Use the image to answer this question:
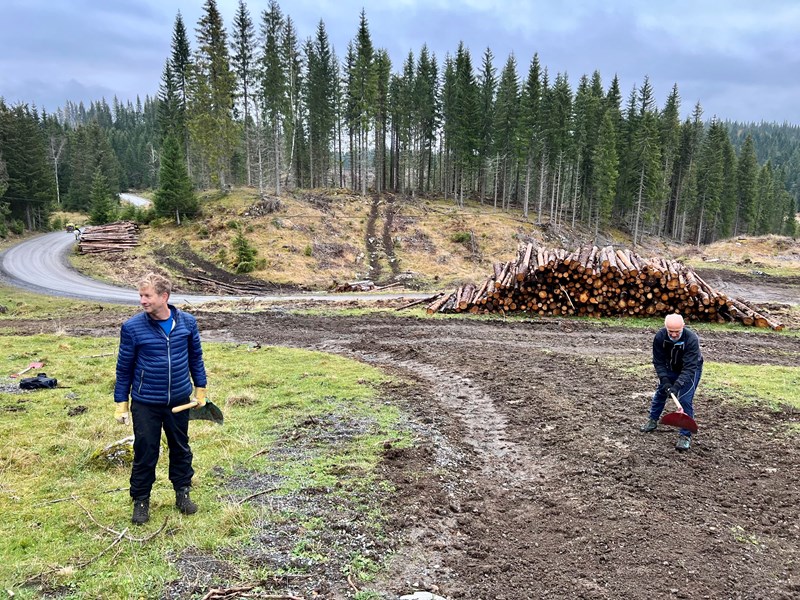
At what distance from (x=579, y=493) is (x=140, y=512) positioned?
5092 millimetres

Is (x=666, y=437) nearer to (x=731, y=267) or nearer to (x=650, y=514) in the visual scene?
(x=650, y=514)

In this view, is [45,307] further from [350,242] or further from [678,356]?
[678,356]

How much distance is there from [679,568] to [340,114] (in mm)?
62449

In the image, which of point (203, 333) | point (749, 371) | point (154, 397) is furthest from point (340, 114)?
point (154, 397)

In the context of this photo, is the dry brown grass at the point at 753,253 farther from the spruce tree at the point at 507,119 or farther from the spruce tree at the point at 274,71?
the spruce tree at the point at 274,71

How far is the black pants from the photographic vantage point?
5090 millimetres

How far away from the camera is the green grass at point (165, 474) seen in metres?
4.56

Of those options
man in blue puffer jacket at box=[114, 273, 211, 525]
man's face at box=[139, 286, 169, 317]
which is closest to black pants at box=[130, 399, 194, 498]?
man in blue puffer jacket at box=[114, 273, 211, 525]

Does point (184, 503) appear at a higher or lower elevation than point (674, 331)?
lower

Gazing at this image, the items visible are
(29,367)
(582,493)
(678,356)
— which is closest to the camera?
(582,493)

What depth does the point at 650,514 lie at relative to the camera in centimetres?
566

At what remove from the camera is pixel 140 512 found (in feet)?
17.1

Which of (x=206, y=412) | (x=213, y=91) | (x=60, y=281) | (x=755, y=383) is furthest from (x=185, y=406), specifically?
(x=213, y=91)

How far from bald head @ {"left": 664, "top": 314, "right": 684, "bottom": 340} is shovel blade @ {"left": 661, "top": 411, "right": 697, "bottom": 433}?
44.2 inches
